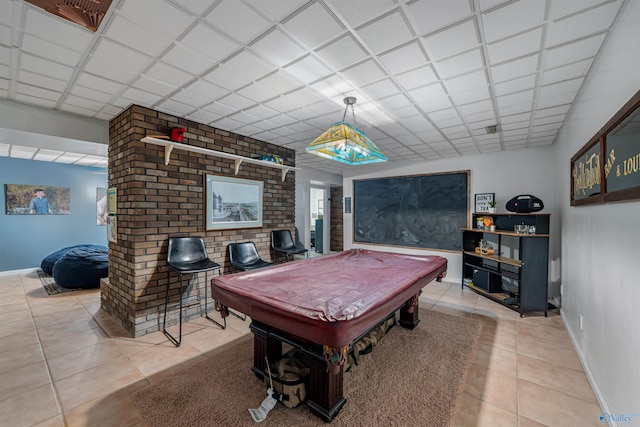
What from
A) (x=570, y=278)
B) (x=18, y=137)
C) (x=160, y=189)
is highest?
(x=18, y=137)

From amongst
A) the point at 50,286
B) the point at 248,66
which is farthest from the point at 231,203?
the point at 50,286

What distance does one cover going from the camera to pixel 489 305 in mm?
3818

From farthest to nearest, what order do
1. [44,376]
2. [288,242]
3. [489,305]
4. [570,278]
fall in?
[288,242] → [489,305] → [570,278] → [44,376]

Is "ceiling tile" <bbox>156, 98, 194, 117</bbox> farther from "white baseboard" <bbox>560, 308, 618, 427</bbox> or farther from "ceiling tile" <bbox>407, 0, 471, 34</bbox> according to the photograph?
"white baseboard" <bbox>560, 308, 618, 427</bbox>

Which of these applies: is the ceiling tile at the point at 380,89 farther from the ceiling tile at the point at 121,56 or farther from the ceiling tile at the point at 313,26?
the ceiling tile at the point at 121,56

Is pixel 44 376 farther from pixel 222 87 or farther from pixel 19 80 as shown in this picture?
pixel 222 87

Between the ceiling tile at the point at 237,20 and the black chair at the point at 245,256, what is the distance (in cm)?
253

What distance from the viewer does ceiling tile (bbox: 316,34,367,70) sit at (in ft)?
5.89

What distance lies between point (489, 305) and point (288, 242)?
126 inches

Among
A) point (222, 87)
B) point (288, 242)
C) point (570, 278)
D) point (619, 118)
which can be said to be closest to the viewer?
point (619, 118)

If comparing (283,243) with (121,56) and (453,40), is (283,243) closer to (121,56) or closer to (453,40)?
(121,56)

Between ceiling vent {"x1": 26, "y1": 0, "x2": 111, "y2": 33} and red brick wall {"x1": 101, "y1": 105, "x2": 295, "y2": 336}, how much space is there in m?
1.40

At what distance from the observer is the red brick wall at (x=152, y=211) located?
2875 millimetres

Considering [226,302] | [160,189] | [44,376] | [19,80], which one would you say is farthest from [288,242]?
[19,80]
